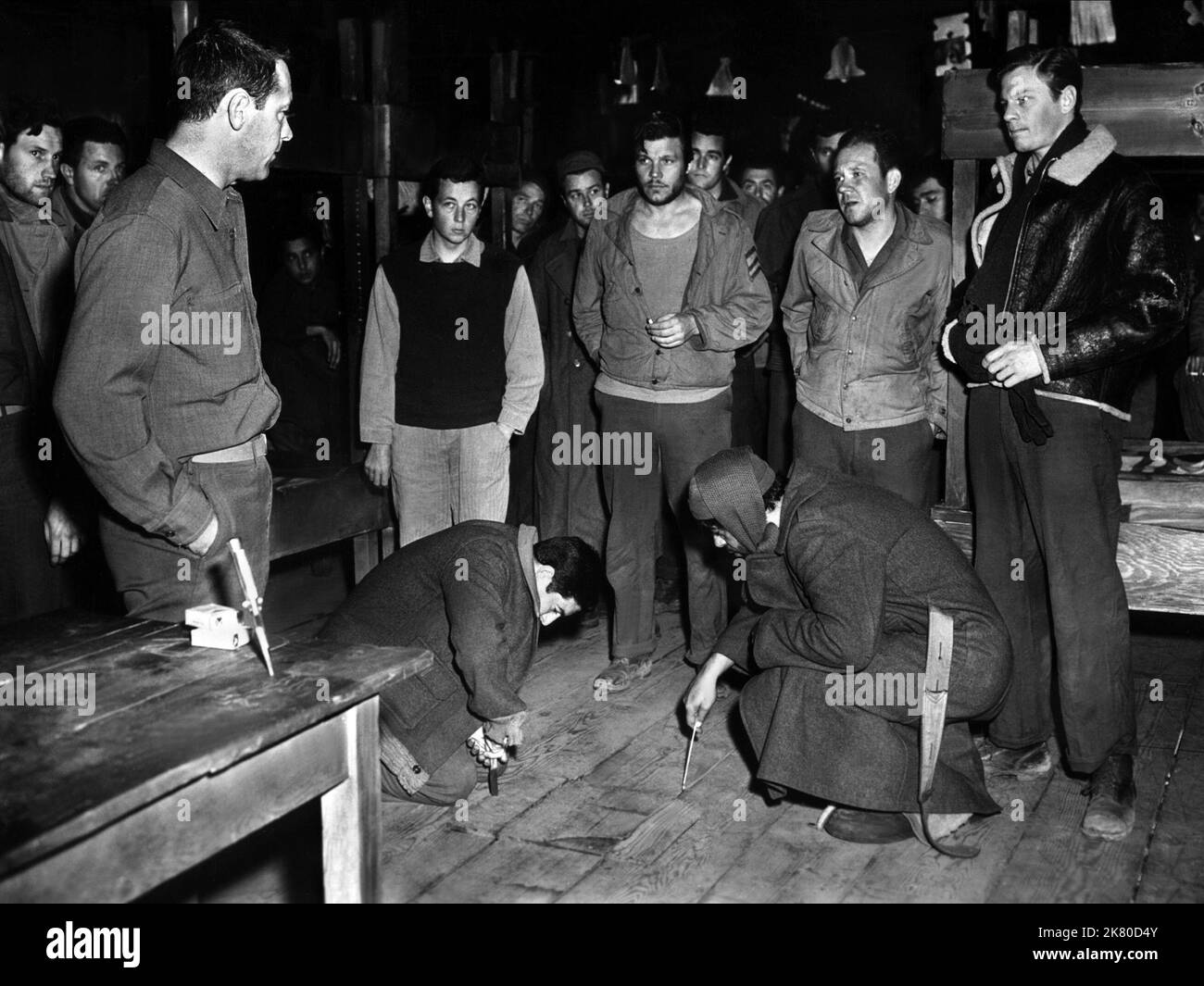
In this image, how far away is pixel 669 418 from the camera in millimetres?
4750

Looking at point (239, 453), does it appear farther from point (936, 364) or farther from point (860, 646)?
point (936, 364)

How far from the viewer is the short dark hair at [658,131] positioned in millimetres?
4695

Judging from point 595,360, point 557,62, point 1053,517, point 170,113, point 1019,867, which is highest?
point 557,62

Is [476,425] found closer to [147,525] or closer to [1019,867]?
[147,525]

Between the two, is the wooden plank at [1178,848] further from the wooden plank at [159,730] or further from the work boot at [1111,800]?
the wooden plank at [159,730]

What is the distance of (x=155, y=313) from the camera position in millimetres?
2648

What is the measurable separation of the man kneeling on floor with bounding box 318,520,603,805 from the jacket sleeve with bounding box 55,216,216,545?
0.99 metres

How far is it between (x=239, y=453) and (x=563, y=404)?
9.06 ft

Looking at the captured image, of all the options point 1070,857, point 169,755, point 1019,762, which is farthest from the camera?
point 1019,762

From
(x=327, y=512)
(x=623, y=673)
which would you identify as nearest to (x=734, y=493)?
(x=623, y=673)

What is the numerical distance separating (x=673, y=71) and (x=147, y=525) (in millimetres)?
10561

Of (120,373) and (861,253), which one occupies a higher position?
(861,253)

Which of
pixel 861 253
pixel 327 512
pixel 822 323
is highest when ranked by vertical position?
pixel 861 253

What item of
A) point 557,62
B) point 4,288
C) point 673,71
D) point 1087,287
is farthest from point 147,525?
point 673,71
